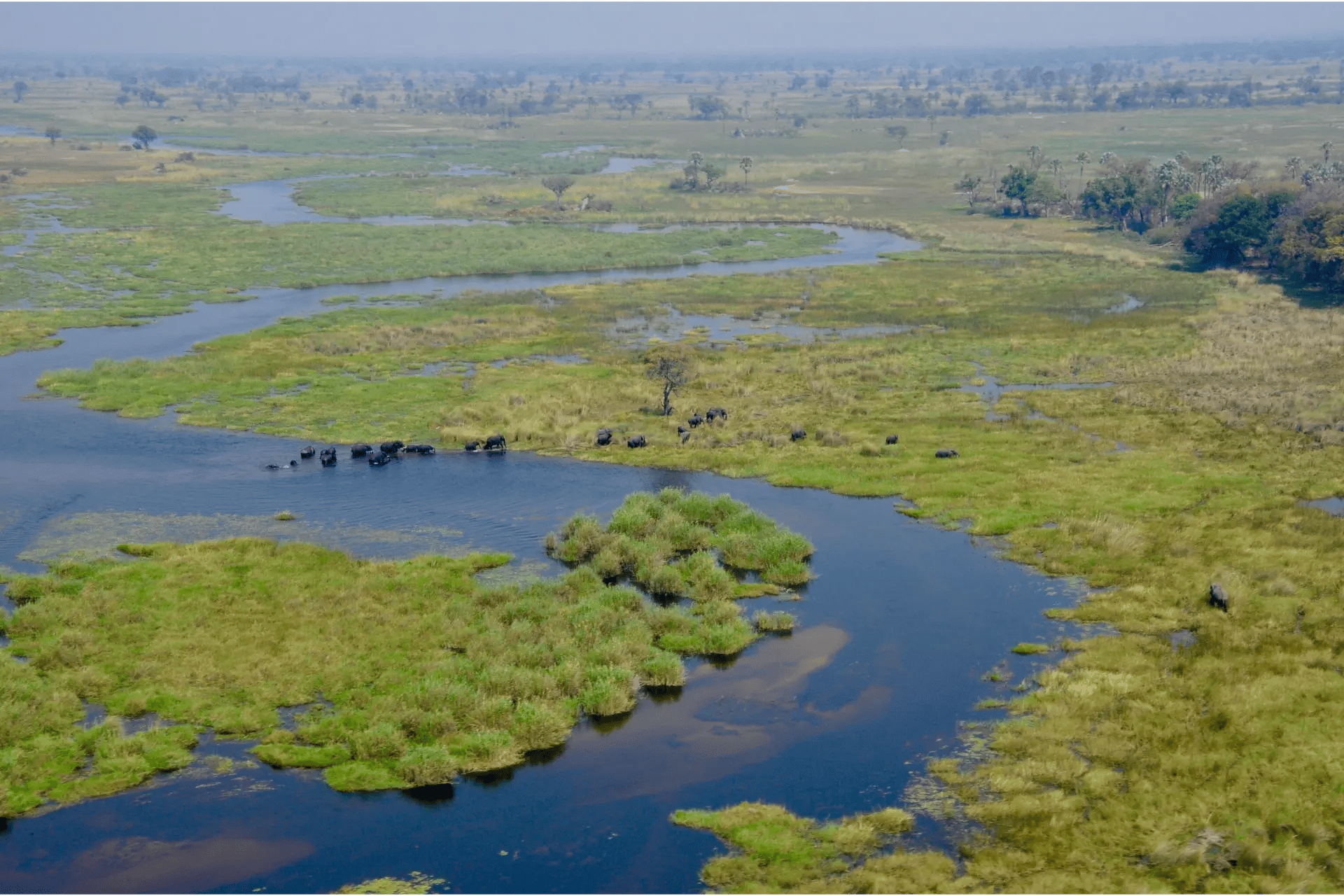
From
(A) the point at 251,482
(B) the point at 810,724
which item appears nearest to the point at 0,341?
(A) the point at 251,482

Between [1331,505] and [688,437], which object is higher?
[1331,505]

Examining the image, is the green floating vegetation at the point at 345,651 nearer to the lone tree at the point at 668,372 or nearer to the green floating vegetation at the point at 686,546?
the green floating vegetation at the point at 686,546

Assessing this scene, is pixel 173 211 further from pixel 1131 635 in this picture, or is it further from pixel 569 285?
pixel 1131 635

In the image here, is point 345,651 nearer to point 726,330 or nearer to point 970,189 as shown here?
point 726,330

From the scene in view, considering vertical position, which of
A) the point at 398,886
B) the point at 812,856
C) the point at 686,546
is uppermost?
the point at 686,546

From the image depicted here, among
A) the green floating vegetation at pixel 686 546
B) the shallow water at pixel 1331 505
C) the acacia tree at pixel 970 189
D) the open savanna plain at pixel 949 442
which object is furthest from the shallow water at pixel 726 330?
the acacia tree at pixel 970 189

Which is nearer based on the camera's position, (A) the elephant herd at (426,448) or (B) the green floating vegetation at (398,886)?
(B) the green floating vegetation at (398,886)

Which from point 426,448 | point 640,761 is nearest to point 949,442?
point 426,448
